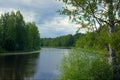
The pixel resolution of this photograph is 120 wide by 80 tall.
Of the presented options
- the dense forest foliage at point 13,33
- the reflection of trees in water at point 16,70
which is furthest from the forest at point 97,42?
the dense forest foliage at point 13,33

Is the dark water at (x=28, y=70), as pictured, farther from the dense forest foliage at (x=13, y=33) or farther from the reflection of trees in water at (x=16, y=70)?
the dense forest foliage at (x=13, y=33)

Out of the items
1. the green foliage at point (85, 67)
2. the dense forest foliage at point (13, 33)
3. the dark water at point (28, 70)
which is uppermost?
the dense forest foliage at point (13, 33)

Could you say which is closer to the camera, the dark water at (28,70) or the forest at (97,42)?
the forest at (97,42)

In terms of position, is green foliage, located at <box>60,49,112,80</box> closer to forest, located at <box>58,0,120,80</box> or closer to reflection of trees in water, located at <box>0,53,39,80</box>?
forest, located at <box>58,0,120,80</box>

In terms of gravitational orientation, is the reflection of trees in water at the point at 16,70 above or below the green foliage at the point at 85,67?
below

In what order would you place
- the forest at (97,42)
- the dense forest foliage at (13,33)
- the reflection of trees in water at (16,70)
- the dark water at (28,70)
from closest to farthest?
the forest at (97,42) < the reflection of trees in water at (16,70) < the dark water at (28,70) < the dense forest foliage at (13,33)

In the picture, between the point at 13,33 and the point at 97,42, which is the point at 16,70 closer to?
the point at 97,42

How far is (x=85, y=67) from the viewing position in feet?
62.3

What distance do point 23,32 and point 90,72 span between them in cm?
9858

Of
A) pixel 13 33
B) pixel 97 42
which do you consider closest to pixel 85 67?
pixel 97 42

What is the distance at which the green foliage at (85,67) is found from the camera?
1806 cm

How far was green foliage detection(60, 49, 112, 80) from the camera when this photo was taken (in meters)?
18.1

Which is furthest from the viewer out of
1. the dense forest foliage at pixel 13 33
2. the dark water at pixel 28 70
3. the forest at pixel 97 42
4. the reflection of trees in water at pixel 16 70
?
the dense forest foliage at pixel 13 33

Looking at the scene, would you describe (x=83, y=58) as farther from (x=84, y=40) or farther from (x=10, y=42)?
(x=10, y=42)
